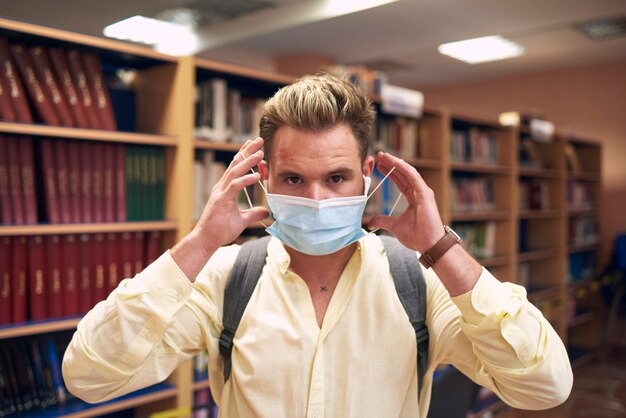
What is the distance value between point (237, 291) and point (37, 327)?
53.5 inches

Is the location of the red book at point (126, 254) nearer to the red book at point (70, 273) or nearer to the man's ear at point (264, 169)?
the red book at point (70, 273)

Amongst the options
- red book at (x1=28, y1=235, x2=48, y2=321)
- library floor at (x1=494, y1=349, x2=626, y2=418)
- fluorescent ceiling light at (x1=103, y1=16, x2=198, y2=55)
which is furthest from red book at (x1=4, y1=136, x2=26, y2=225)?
library floor at (x1=494, y1=349, x2=626, y2=418)

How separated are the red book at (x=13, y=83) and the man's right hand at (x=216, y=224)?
4.69 ft

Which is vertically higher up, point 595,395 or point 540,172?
point 540,172

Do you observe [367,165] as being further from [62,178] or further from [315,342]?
[62,178]

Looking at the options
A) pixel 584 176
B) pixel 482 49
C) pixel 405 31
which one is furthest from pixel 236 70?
pixel 584 176

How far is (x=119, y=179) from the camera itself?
99.0 inches

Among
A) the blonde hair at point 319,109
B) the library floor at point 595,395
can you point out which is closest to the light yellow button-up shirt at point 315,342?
the blonde hair at point 319,109

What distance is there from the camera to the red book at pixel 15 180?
87.5 inches

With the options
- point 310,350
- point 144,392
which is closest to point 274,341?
point 310,350

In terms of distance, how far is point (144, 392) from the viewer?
252cm

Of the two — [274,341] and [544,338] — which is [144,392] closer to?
[274,341]

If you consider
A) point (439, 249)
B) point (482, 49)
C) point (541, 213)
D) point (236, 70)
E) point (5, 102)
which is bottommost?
point (541, 213)

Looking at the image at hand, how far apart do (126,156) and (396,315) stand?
171cm
